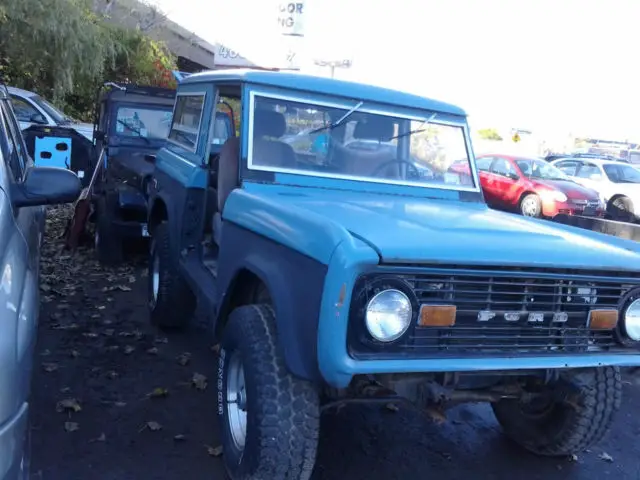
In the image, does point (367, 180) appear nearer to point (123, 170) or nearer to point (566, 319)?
point (566, 319)

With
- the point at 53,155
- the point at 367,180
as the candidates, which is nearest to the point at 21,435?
the point at 367,180

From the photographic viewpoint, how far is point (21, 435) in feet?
6.69

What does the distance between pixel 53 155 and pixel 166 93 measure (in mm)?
2029

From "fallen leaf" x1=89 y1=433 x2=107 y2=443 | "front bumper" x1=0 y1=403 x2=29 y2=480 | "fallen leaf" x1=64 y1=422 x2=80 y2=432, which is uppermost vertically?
"front bumper" x1=0 y1=403 x2=29 y2=480

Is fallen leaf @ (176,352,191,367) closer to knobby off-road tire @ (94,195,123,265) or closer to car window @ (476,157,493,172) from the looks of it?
knobby off-road tire @ (94,195,123,265)

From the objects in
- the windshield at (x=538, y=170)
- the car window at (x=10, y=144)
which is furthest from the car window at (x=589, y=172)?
the car window at (x=10, y=144)

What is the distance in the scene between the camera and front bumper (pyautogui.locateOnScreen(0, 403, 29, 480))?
73.9 inches

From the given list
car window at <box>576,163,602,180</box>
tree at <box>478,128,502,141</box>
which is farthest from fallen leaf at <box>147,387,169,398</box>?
tree at <box>478,128,502,141</box>

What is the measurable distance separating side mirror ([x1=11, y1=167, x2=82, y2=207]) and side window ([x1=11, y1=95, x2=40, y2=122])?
344 inches

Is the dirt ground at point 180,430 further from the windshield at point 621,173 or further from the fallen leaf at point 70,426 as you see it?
the windshield at point 621,173

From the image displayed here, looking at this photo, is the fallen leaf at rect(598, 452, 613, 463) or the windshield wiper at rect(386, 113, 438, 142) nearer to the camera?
the fallen leaf at rect(598, 452, 613, 463)

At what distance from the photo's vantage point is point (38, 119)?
35.7ft

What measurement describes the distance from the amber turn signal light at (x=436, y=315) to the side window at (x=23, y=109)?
10021mm

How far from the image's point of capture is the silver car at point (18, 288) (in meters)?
1.94
